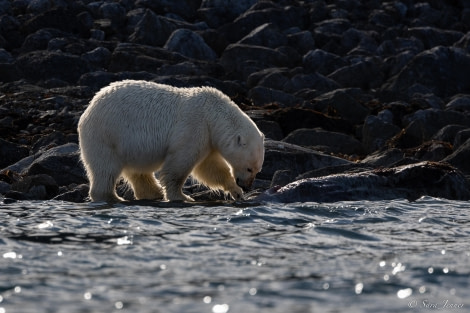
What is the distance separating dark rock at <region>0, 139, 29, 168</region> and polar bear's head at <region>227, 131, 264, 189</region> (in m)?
5.47

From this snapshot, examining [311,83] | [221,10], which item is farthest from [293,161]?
[221,10]

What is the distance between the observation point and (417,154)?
16531mm

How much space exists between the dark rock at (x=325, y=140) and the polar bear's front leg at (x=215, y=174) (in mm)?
4694

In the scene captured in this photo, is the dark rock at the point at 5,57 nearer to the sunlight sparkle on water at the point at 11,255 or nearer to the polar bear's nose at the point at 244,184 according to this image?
the polar bear's nose at the point at 244,184

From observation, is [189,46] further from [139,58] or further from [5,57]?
[5,57]

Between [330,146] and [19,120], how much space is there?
6.95 metres

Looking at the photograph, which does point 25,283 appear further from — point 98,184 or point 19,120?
point 19,120

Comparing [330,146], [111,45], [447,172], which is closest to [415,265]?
[447,172]

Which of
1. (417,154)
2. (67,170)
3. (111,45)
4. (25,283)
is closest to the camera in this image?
(25,283)

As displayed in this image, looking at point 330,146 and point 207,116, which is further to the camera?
point 330,146

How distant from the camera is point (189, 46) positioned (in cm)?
2919

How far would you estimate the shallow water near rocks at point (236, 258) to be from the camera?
22.0ft

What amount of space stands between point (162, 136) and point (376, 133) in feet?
25.3

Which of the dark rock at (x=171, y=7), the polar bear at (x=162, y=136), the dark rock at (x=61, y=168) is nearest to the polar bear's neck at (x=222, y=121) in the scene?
the polar bear at (x=162, y=136)
